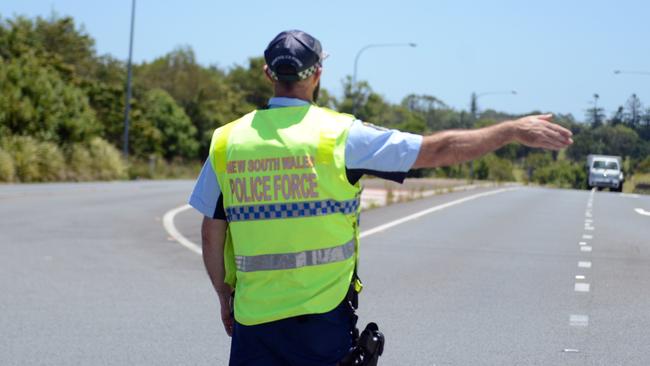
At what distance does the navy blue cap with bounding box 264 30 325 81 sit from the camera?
3.68 metres

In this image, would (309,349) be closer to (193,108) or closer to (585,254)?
(585,254)

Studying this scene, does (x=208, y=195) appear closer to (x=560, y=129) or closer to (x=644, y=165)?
(x=560, y=129)

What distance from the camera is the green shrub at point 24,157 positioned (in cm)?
3791

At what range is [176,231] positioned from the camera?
17500 millimetres

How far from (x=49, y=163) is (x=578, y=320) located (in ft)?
109

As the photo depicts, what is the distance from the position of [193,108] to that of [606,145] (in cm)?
5431

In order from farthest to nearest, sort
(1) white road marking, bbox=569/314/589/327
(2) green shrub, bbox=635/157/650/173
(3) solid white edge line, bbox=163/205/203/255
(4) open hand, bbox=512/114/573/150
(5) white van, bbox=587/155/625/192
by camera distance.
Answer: (5) white van, bbox=587/155/625/192
(2) green shrub, bbox=635/157/650/173
(3) solid white edge line, bbox=163/205/203/255
(1) white road marking, bbox=569/314/589/327
(4) open hand, bbox=512/114/573/150

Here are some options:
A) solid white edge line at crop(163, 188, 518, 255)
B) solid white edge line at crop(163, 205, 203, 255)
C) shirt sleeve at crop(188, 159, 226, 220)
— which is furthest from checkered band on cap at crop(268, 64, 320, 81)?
solid white edge line at crop(163, 188, 518, 255)

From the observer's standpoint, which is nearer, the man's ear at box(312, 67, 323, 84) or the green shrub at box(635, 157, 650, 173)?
the man's ear at box(312, 67, 323, 84)

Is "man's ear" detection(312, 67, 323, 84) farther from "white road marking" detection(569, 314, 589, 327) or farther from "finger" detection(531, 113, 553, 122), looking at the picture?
"white road marking" detection(569, 314, 589, 327)

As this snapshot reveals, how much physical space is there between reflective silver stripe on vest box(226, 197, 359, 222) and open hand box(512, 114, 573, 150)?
607 millimetres

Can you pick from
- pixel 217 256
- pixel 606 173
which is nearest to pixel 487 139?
pixel 217 256

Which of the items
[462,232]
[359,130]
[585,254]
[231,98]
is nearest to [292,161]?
[359,130]

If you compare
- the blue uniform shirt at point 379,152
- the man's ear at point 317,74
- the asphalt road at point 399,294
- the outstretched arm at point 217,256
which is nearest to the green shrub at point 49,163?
the asphalt road at point 399,294
